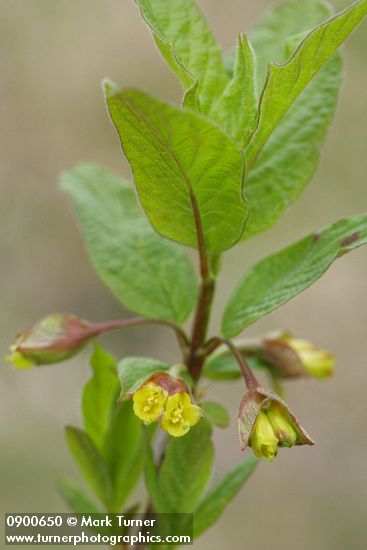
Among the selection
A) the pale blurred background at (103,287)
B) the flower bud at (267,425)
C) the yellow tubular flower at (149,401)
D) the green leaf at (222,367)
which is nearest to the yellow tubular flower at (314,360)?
the green leaf at (222,367)

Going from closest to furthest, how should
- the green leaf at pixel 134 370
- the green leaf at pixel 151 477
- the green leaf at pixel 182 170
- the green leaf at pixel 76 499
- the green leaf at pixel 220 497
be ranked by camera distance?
the green leaf at pixel 182 170 → the green leaf at pixel 134 370 → the green leaf at pixel 151 477 → the green leaf at pixel 220 497 → the green leaf at pixel 76 499

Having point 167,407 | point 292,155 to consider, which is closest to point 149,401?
point 167,407

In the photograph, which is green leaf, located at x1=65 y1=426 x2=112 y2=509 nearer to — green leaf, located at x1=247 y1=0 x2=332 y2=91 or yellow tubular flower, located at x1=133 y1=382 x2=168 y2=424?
yellow tubular flower, located at x1=133 y1=382 x2=168 y2=424

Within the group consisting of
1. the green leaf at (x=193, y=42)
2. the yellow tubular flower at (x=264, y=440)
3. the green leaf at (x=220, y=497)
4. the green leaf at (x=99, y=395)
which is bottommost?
the green leaf at (x=220, y=497)

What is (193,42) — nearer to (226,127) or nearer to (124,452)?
(226,127)

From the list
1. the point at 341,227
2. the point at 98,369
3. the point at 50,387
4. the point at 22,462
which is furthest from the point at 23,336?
the point at 50,387

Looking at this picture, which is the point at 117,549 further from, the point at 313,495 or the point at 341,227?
the point at 313,495

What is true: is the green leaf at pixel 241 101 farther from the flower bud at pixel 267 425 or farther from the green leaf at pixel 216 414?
the green leaf at pixel 216 414
